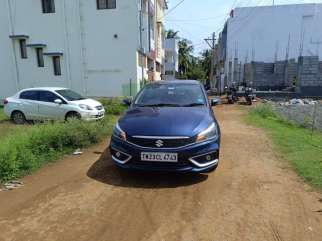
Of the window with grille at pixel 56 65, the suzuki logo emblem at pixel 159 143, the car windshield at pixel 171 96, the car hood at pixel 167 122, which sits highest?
the window with grille at pixel 56 65

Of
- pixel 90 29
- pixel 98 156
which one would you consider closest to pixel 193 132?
pixel 98 156

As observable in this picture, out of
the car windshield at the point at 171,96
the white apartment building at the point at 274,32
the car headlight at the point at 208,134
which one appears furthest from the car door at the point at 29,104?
the white apartment building at the point at 274,32

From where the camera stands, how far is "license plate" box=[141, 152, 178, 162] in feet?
13.6

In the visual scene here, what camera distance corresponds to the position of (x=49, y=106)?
10.8 m

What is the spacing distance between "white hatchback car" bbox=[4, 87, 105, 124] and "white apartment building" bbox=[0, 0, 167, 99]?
→ 7.43 m

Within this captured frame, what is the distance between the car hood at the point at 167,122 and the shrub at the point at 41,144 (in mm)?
2038

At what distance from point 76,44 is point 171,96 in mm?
14848

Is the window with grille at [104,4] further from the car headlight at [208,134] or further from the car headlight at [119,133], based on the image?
the car headlight at [208,134]

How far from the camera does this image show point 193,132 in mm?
4250

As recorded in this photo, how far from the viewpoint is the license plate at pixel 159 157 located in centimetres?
416

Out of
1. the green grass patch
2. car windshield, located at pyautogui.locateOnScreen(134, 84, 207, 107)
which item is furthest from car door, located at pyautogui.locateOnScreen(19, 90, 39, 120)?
the green grass patch

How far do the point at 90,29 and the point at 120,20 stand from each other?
7.09 feet

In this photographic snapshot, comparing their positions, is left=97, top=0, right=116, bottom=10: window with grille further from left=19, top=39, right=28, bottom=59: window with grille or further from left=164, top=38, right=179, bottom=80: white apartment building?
left=164, top=38, right=179, bottom=80: white apartment building

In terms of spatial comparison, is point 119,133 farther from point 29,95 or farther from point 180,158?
point 29,95
